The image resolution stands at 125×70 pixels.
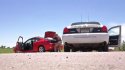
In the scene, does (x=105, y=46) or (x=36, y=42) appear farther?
(x=36, y=42)

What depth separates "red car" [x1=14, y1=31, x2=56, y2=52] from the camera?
81.3 ft

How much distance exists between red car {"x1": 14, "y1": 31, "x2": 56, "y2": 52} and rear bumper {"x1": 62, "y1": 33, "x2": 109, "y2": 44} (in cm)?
973

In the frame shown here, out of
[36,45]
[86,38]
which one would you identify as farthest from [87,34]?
[36,45]

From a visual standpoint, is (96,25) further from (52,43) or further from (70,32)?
(52,43)

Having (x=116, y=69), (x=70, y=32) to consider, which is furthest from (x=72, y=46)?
(x=116, y=69)

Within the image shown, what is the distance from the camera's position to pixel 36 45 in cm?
2506

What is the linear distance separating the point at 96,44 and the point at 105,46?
416mm

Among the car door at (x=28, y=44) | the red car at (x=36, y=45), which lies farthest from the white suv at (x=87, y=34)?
the car door at (x=28, y=44)

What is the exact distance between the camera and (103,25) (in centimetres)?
1496

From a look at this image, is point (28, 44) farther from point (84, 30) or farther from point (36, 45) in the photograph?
point (84, 30)

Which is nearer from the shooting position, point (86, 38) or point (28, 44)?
point (86, 38)

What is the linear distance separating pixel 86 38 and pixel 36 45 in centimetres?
1070

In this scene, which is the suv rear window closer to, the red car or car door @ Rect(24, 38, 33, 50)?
the red car

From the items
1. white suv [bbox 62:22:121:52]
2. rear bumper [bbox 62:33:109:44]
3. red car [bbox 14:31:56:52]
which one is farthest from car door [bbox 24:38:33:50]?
rear bumper [bbox 62:33:109:44]
